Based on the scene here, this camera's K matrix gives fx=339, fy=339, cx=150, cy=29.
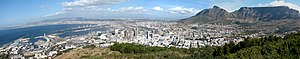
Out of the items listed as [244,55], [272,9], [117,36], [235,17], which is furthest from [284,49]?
[272,9]

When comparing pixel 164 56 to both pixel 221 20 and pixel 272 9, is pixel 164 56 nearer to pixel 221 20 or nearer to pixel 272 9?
pixel 221 20

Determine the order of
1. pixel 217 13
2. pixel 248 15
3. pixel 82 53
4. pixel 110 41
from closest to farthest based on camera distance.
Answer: pixel 82 53 < pixel 110 41 < pixel 217 13 < pixel 248 15

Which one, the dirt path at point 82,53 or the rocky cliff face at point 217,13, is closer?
the dirt path at point 82,53

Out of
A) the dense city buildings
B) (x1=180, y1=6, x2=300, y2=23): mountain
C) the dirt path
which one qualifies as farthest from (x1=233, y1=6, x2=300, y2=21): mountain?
the dirt path

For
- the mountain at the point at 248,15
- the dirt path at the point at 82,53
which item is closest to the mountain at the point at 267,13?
the mountain at the point at 248,15

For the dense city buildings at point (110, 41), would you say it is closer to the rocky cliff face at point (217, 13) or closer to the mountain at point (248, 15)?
the mountain at point (248, 15)

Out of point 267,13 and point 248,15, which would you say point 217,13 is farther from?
point 267,13

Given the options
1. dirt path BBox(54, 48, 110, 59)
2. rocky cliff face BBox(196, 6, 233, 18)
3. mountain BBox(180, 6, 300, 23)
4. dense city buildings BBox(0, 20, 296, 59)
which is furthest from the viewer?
rocky cliff face BBox(196, 6, 233, 18)

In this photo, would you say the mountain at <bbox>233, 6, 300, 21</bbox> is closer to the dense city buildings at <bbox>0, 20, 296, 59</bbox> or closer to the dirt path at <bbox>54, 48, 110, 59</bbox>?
the dense city buildings at <bbox>0, 20, 296, 59</bbox>

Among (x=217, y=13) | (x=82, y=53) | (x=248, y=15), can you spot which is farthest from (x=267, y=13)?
(x=82, y=53)
